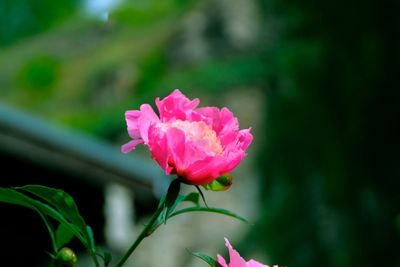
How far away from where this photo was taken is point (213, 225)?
423 inches

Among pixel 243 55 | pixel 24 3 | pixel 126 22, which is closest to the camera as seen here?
pixel 243 55

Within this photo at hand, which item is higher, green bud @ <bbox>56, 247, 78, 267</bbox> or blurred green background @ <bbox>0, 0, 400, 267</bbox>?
blurred green background @ <bbox>0, 0, 400, 267</bbox>

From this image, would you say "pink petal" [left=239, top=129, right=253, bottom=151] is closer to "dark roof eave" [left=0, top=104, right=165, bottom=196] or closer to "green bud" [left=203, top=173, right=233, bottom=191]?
"green bud" [left=203, top=173, right=233, bottom=191]

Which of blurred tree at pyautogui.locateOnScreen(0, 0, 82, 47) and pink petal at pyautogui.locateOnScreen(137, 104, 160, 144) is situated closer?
pink petal at pyautogui.locateOnScreen(137, 104, 160, 144)

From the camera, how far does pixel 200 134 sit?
1.06 m

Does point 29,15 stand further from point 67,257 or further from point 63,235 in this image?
point 67,257

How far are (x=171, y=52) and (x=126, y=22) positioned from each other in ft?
17.3

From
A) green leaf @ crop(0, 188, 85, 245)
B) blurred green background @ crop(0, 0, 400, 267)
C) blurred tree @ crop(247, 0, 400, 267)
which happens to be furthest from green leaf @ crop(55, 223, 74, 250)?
blurred tree @ crop(247, 0, 400, 267)

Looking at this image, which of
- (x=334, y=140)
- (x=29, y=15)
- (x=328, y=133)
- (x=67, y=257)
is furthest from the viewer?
(x=29, y=15)

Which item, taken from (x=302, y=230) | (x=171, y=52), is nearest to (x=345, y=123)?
(x=302, y=230)

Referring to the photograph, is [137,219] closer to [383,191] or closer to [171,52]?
[383,191]

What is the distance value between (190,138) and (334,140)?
6.36m

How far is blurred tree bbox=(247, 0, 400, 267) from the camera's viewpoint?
6828 mm

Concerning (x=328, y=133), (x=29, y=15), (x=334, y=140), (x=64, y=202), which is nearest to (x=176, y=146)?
(x=64, y=202)
